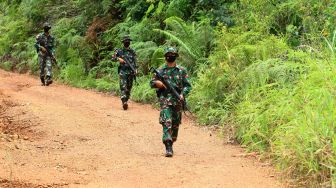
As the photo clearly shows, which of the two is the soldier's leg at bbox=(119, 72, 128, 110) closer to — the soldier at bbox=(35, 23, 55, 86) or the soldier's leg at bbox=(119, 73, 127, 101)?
the soldier's leg at bbox=(119, 73, 127, 101)

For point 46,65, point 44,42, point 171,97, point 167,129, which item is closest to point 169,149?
point 167,129

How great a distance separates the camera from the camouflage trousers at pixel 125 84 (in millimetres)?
12516

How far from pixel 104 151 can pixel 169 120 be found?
1.25m

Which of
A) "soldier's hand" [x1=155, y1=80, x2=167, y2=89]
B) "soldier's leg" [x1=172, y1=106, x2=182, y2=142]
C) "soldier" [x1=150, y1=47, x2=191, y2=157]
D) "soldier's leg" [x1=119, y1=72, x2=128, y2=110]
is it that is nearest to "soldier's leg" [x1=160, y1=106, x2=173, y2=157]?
"soldier" [x1=150, y1=47, x2=191, y2=157]

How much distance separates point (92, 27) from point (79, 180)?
1285 cm

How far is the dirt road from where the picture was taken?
6.54 metres

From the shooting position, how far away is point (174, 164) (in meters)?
7.36

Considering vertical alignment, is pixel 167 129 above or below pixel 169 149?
above

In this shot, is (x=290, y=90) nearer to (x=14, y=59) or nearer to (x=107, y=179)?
(x=107, y=179)

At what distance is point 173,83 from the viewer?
8141mm

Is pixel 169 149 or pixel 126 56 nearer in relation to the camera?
pixel 169 149

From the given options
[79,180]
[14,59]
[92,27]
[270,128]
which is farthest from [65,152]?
[14,59]

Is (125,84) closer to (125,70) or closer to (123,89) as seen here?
(123,89)

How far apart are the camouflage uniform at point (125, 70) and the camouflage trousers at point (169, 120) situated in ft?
14.3
